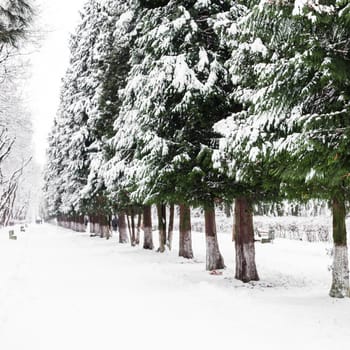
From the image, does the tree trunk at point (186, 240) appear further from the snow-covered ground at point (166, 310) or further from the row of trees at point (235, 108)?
the snow-covered ground at point (166, 310)

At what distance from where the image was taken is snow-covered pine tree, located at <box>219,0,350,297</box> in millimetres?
5648

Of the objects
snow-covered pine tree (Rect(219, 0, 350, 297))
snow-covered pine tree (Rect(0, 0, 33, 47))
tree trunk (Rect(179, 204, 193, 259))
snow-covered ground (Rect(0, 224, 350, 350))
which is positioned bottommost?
snow-covered ground (Rect(0, 224, 350, 350))

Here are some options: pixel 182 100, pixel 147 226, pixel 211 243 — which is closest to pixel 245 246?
pixel 211 243

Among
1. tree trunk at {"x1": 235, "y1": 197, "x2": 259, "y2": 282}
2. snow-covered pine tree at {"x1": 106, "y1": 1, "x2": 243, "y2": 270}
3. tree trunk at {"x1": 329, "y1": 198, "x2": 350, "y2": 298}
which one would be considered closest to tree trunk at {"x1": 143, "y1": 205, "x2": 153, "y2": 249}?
snow-covered pine tree at {"x1": 106, "y1": 1, "x2": 243, "y2": 270}

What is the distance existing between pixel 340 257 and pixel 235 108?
4476 millimetres

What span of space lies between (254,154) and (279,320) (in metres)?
2.70

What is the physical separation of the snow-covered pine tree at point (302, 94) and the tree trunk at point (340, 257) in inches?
39.3

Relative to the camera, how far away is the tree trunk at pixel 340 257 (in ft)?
27.6

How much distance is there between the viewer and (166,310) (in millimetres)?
7758

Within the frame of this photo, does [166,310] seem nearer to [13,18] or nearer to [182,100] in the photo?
[182,100]

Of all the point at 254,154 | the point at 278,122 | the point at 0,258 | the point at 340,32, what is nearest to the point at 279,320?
the point at 254,154

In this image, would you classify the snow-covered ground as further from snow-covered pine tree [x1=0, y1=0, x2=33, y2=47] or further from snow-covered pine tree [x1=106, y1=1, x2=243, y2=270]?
snow-covered pine tree [x1=0, y1=0, x2=33, y2=47]

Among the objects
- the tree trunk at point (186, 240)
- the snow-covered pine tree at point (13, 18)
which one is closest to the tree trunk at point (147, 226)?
the tree trunk at point (186, 240)

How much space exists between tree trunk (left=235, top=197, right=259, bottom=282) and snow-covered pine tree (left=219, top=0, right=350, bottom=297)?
3.54 meters
